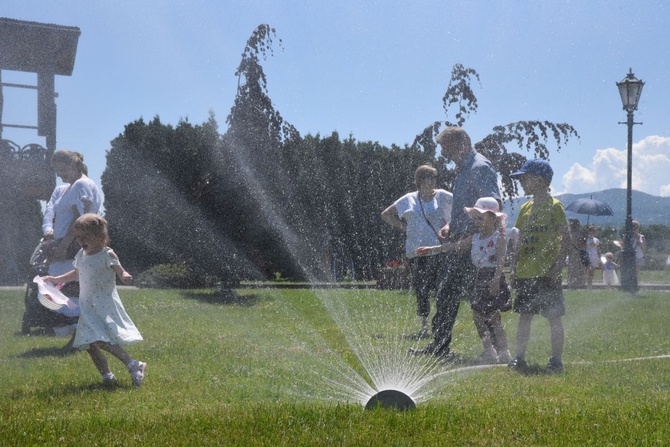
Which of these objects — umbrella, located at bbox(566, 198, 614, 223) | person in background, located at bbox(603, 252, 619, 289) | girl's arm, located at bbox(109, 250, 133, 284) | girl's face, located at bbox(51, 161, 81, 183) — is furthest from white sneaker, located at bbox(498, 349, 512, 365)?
umbrella, located at bbox(566, 198, 614, 223)

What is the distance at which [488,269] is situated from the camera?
6.29 m

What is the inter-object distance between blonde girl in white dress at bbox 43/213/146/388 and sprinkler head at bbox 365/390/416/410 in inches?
76.2

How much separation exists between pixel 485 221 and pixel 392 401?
2.51m

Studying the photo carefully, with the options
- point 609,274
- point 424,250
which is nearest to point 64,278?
point 424,250

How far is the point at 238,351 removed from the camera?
658 cm

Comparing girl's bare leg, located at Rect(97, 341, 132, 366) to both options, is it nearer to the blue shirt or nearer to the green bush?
the blue shirt

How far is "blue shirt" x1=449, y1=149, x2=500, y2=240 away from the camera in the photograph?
20.4 feet

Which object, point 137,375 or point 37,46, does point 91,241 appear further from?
point 37,46

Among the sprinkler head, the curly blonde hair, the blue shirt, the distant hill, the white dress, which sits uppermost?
the distant hill

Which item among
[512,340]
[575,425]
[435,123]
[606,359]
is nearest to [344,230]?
[435,123]

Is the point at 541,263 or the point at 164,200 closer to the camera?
the point at 541,263

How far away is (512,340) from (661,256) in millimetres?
26102

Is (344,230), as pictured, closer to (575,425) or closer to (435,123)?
(435,123)

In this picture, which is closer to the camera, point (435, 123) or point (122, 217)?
point (435, 123)
